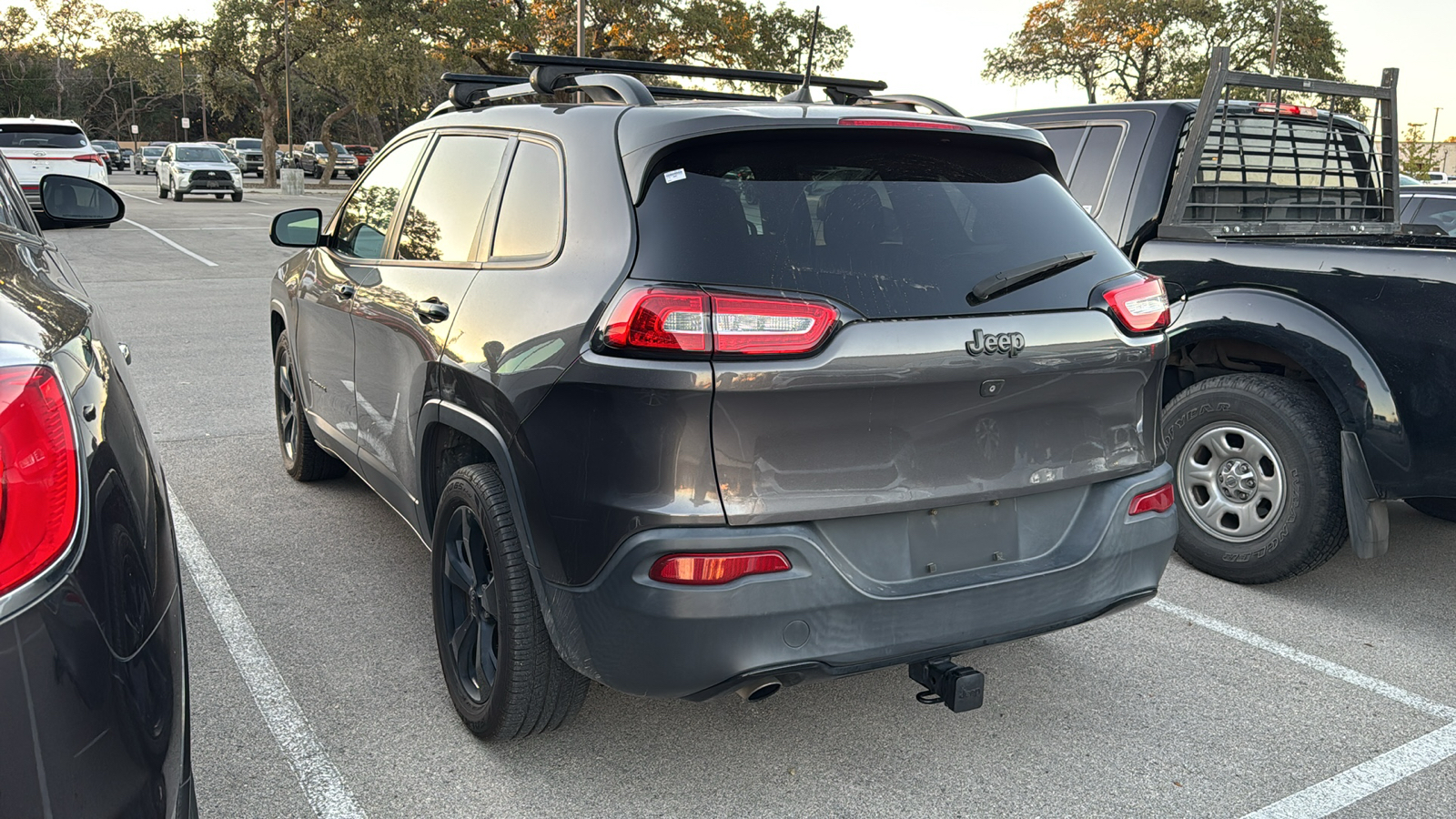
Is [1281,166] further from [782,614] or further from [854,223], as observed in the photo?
[782,614]

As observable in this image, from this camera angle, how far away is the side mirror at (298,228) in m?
4.77

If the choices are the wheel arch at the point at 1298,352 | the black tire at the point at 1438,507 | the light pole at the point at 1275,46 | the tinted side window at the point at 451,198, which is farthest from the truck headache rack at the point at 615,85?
the light pole at the point at 1275,46

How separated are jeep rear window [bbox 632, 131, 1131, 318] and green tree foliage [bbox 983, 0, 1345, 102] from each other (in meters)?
43.6

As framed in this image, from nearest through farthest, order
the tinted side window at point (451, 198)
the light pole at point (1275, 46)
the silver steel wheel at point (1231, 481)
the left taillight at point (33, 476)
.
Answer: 1. the left taillight at point (33, 476)
2. the tinted side window at point (451, 198)
3. the silver steel wheel at point (1231, 481)
4. the light pole at point (1275, 46)

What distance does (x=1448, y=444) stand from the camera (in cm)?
393

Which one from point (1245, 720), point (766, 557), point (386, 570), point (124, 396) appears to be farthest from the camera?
point (386, 570)

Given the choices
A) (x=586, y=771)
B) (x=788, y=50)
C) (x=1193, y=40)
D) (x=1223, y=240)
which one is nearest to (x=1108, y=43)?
(x=1193, y=40)

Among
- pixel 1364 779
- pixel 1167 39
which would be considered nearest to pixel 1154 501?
pixel 1364 779

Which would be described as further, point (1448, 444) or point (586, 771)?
point (1448, 444)

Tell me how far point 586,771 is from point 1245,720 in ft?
6.54

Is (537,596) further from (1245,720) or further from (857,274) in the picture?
(1245,720)

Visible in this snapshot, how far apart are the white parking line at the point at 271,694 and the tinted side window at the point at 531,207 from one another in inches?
47.1

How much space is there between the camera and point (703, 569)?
247 cm

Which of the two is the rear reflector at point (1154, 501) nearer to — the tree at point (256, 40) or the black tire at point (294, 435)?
the black tire at point (294, 435)
